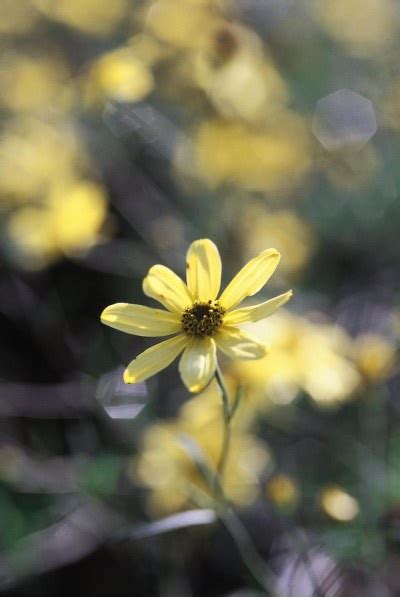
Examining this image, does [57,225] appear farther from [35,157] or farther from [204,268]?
[204,268]

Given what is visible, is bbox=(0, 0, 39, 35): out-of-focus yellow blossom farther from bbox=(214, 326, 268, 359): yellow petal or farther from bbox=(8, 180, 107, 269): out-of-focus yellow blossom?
bbox=(214, 326, 268, 359): yellow petal

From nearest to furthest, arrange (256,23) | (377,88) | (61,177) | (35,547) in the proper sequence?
(35,547) → (61,177) → (377,88) → (256,23)

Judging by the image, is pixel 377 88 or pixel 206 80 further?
pixel 377 88

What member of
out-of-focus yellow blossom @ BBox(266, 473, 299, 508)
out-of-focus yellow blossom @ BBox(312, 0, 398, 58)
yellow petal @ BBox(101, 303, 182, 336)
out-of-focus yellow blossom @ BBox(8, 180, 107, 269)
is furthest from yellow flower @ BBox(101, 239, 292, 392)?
out-of-focus yellow blossom @ BBox(312, 0, 398, 58)

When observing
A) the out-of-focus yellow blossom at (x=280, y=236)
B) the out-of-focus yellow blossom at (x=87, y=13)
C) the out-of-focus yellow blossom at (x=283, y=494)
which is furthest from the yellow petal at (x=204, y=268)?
the out-of-focus yellow blossom at (x=87, y=13)

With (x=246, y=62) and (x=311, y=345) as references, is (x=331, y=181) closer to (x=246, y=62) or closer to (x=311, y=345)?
(x=246, y=62)

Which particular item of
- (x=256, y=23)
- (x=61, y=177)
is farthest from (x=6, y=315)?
(x=256, y=23)

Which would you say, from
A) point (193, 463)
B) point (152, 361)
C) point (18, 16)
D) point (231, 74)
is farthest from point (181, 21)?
point (152, 361)
